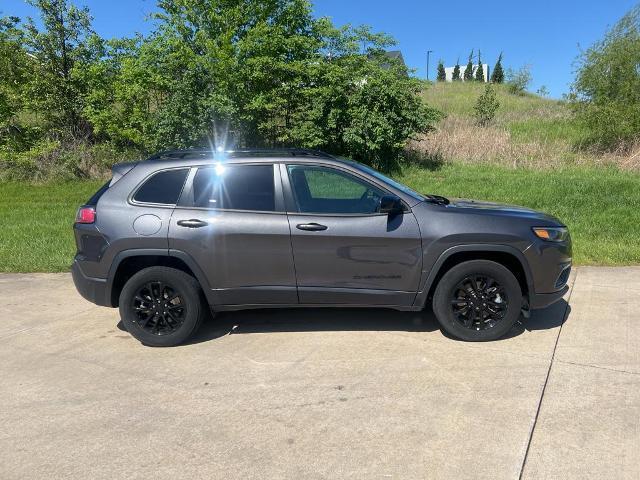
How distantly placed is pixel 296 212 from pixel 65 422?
2.32 m

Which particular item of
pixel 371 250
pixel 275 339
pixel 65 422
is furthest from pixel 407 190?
pixel 65 422

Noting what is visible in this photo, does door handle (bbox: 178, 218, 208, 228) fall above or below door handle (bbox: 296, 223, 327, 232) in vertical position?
above

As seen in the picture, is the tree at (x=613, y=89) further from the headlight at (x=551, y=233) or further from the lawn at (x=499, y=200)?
the headlight at (x=551, y=233)

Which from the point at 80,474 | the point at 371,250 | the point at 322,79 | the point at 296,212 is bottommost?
the point at 80,474

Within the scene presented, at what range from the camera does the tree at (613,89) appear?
16.6 m

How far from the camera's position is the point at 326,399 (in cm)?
355

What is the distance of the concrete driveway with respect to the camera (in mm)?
2861

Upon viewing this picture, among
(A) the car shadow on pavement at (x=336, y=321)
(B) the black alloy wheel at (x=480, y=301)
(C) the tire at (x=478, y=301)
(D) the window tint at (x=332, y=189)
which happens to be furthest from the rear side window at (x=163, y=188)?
(B) the black alloy wheel at (x=480, y=301)

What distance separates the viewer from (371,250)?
4.32 m

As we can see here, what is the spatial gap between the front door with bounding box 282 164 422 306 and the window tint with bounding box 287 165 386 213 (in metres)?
0.01

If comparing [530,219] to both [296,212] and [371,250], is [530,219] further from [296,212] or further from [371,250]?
[296,212]

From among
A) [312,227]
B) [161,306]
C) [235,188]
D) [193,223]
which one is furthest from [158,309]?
[312,227]

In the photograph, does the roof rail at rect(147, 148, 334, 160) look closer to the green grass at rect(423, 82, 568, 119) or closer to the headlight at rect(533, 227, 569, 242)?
the headlight at rect(533, 227, 569, 242)

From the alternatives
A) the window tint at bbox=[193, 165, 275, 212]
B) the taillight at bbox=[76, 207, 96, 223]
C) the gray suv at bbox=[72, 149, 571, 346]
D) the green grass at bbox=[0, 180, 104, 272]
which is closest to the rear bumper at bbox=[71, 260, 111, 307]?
the gray suv at bbox=[72, 149, 571, 346]
